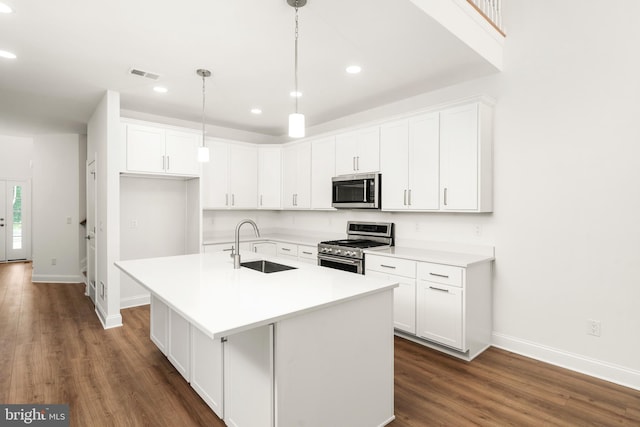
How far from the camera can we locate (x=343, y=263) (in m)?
3.92

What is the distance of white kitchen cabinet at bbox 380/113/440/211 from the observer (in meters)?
3.43

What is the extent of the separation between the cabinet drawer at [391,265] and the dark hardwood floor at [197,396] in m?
0.70

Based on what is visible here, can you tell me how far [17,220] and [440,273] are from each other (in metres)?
9.52

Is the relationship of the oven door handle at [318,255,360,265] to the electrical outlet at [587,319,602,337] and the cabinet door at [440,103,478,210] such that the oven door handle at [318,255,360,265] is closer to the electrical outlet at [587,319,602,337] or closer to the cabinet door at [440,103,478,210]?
the cabinet door at [440,103,478,210]

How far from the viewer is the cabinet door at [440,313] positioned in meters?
2.95

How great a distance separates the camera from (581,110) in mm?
2771

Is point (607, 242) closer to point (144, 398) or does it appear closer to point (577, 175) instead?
point (577, 175)

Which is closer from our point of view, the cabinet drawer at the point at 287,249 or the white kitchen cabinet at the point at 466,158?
the white kitchen cabinet at the point at 466,158

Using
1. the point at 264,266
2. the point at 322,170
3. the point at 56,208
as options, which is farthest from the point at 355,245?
the point at 56,208

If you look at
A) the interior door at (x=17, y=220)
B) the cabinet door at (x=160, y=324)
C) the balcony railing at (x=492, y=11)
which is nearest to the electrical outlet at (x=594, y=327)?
the balcony railing at (x=492, y=11)

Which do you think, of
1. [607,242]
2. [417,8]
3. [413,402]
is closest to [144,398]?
[413,402]

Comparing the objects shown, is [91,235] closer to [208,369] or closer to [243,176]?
[243,176]

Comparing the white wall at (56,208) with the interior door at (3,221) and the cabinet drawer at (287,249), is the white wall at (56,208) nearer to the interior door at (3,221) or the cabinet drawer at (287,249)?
the interior door at (3,221)

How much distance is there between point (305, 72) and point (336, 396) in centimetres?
274
